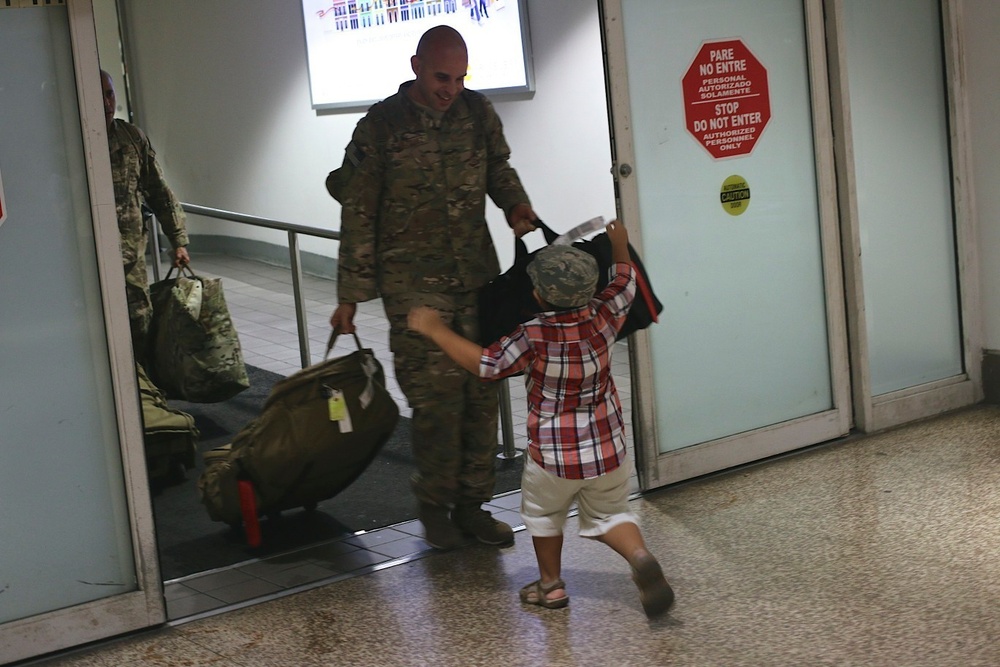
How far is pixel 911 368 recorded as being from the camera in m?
4.88

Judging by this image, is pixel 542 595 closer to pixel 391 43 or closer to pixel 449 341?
pixel 449 341

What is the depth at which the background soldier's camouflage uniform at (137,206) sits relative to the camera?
4797 mm

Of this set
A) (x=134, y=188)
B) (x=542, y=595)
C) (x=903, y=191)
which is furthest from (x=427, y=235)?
(x=903, y=191)

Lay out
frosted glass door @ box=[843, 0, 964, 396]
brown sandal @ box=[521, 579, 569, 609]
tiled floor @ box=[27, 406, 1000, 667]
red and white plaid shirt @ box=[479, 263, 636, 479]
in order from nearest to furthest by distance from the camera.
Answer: tiled floor @ box=[27, 406, 1000, 667]
red and white plaid shirt @ box=[479, 263, 636, 479]
brown sandal @ box=[521, 579, 569, 609]
frosted glass door @ box=[843, 0, 964, 396]

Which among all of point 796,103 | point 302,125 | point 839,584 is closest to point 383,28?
point 302,125

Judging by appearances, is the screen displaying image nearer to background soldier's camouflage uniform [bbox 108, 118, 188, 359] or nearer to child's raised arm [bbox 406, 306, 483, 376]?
background soldier's camouflage uniform [bbox 108, 118, 188, 359]

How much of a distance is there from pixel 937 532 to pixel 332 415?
6.25 ft

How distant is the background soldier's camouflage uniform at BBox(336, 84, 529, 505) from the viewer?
354cm

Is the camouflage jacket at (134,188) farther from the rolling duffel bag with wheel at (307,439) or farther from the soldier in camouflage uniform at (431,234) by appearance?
the soldier in camouflage uniform at (431,234)

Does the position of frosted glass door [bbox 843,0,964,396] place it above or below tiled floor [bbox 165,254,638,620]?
above

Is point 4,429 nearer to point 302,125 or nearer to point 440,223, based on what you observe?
point 440,223

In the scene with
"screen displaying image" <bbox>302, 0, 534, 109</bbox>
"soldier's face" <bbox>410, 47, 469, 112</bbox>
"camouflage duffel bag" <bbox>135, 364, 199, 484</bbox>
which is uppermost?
"screen displaying image" <bbox>302, 0, 534, 109</bbox>

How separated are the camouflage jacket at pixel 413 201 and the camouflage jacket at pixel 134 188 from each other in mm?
1522

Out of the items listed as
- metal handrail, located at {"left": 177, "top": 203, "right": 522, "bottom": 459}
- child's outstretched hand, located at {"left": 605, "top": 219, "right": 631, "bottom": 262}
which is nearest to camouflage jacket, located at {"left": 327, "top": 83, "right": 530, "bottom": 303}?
child's outstretched hand, located at {"left": 605, "top": 219, "right": 631, "bottom": 262}
